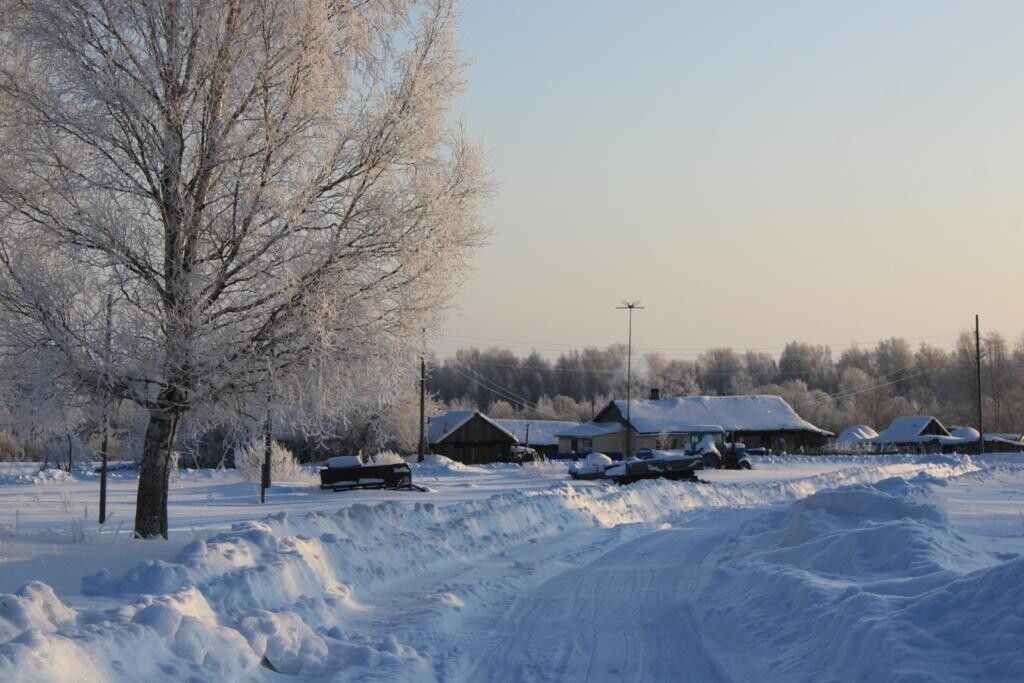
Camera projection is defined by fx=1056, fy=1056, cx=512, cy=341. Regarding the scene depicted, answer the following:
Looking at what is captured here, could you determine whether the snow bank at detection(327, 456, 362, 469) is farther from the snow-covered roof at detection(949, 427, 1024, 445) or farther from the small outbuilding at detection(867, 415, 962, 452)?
the snow-covered roof at detection(949, 427, 1024, 445)

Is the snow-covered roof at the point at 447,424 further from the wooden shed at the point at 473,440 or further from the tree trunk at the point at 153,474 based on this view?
the tree trunk at the point at 153,474

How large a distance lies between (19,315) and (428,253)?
5.22 m

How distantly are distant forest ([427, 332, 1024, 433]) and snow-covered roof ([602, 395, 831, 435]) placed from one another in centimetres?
2311

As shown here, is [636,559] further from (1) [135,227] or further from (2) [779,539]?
(1) [135,227]

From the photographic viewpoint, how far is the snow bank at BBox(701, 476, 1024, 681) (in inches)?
283

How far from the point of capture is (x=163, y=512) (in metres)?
14.7

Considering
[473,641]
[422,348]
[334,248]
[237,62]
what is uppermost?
[237,62]

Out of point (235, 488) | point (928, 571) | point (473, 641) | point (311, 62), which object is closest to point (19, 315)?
point (311, 62)

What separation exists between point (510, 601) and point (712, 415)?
9000 cm

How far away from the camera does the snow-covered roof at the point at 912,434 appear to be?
99.3m

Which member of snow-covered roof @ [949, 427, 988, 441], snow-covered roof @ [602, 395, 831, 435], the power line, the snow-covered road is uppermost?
the power line

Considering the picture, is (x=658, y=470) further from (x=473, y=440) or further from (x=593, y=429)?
(x=593, y=429)

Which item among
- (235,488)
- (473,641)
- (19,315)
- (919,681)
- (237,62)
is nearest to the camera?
(919,681)

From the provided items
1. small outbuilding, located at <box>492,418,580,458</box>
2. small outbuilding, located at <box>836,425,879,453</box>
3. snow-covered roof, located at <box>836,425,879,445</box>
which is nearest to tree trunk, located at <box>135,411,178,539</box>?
small outbuilding, located at <box>836,425,879,453</box>
